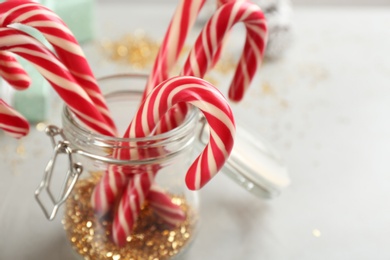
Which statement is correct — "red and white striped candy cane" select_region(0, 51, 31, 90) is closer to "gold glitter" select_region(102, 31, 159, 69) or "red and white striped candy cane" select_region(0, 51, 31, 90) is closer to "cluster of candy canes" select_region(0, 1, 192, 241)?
"cluster of candy canes" select_region(0, 1, 192, 241)

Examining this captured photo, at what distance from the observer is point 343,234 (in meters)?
0.66

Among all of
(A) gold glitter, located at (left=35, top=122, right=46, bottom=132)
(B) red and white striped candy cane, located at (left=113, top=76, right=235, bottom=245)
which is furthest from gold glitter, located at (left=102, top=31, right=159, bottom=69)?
(B) red and white striped candy cane, located at (left=113, top=76, right=235, bottom=245)

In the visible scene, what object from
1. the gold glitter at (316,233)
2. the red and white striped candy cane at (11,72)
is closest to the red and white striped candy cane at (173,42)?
the red and white striped candy cane at (11,72)

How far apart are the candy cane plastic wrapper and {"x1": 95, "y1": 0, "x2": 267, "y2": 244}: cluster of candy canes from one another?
0.05m

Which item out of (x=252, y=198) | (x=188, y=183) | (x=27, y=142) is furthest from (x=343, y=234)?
(x=27, y=142)

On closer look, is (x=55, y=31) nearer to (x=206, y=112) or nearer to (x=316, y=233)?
(x=206, y=112)

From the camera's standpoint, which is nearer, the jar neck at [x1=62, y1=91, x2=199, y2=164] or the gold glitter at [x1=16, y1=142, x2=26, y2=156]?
the jar neck at [x1=62, y1=91, x2=199, y2=164]

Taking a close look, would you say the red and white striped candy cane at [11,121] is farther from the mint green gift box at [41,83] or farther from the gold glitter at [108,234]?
the mint green gift box at [41,83]

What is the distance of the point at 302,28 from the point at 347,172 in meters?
0.36

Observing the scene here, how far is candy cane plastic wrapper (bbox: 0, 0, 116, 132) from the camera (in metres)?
0.50

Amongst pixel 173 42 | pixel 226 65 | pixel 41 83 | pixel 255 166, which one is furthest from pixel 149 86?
pixel 226 65

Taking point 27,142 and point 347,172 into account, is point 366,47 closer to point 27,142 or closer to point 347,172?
point 347,172

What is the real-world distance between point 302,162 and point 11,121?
0.35m

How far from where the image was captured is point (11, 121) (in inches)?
21.3
